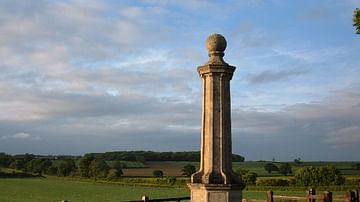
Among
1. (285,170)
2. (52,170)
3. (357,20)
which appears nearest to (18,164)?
(52,170)

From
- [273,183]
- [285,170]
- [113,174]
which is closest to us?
[273,183]

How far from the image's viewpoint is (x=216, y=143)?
850 centimetres

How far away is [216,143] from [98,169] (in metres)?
91.4

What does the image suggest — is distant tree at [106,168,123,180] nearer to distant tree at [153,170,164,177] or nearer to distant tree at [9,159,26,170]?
distant tree at [153,170,164,177]

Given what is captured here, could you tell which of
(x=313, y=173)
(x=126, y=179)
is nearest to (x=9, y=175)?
(x=126, y=179)

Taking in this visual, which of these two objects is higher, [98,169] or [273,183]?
[98,169]

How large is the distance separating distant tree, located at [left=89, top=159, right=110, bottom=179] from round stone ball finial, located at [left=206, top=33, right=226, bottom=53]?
88238 millimetres

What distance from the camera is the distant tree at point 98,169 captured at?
96.1 m

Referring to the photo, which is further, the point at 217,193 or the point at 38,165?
the point at 38,165

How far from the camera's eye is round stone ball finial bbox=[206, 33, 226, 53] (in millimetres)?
8867

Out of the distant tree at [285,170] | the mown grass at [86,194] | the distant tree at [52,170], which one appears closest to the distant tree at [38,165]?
the distant tree at [52,170]

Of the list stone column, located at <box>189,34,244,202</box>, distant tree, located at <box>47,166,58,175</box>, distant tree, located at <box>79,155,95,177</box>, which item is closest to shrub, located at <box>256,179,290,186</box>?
distant tree, located at <box>79,155,95,177</box>

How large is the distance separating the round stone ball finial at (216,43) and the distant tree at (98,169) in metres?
88.2

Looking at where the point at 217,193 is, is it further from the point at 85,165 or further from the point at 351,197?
the point at 85,165
